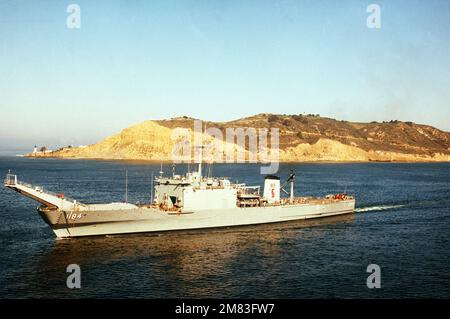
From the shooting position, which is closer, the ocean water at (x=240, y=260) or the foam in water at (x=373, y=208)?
the ocean water at (x=240, y=260)

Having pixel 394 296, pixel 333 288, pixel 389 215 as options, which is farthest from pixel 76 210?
pixel 389 215

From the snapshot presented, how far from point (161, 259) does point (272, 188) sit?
78.6 ft

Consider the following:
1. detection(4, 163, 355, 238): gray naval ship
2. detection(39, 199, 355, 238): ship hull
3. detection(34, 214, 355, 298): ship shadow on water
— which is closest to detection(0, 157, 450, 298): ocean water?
detection(34, 214, 355, 298): ship shadow on water

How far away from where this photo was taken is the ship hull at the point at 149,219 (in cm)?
4250

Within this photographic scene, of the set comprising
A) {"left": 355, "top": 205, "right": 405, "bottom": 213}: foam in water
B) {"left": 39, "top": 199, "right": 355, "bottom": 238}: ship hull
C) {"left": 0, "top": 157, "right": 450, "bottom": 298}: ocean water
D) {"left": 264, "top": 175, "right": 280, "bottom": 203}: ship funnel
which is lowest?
{"left": 0, "top": 157, "right": 450, "bottom": 298}: ocean water

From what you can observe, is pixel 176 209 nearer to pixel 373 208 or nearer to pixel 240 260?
pixel 240 260

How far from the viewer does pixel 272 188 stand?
57.3 metres

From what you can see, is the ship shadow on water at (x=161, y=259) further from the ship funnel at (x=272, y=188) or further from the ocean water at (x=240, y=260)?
the ship funnel at (x=272, y=188)

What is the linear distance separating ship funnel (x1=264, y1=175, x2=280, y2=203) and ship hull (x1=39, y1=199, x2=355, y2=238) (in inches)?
122

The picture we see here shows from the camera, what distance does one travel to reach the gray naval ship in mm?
42719

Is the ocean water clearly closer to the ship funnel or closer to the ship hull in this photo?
the ship hull

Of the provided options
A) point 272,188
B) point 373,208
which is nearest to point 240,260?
point 272,188

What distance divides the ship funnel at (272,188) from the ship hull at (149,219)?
3105 mm

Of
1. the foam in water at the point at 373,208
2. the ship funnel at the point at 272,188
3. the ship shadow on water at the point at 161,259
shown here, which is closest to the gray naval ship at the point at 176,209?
the ship funnel at the point at 272,188
